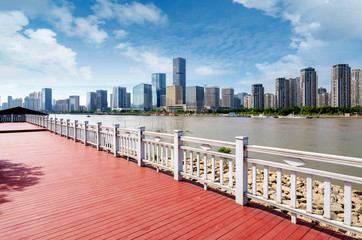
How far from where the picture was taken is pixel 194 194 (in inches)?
182

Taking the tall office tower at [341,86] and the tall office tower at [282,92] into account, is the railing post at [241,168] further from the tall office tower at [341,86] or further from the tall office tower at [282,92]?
the tall office tower at [282,92]

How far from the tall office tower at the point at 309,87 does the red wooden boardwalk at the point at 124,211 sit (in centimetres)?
20300

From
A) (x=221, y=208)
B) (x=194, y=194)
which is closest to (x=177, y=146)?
(x=194, y=194)

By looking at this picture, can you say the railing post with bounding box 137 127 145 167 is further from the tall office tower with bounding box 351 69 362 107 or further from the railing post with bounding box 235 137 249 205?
the tall office tower with bounding box 351 69 362 107

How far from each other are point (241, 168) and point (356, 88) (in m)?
201

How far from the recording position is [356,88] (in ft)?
513

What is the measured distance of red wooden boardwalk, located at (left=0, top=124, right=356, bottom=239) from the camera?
3.10m

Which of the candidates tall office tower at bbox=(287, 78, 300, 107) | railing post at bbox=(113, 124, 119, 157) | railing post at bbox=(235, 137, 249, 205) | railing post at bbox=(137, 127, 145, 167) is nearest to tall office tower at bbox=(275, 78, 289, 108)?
tall office tower at bbox=(287, 78, 300, 107)

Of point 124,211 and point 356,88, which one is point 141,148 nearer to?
point 124,211

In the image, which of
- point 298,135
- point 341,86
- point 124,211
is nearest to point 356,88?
point 341,86

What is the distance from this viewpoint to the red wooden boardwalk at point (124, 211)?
10.2 feet

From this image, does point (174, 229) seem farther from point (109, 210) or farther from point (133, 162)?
point (133, 162)

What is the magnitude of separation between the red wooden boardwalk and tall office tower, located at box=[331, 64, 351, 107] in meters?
195

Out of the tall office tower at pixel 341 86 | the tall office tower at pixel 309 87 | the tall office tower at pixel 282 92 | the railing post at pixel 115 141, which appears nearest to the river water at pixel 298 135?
the railing post at pixel 115 141
